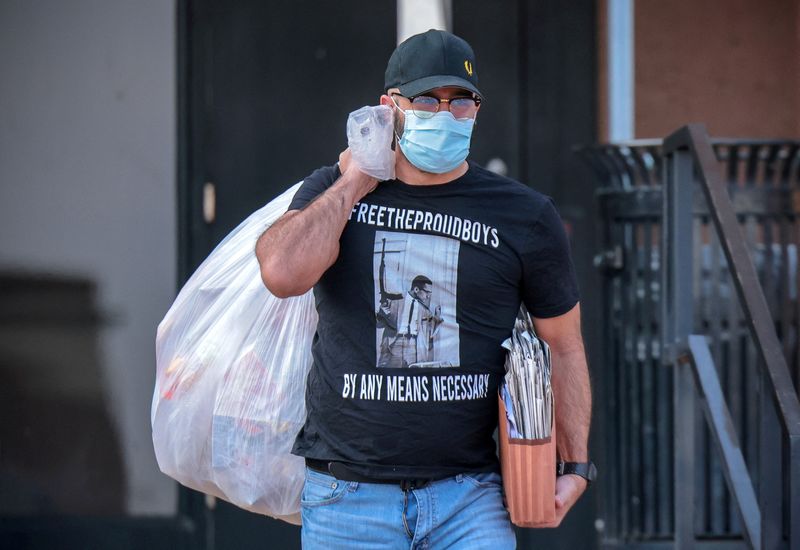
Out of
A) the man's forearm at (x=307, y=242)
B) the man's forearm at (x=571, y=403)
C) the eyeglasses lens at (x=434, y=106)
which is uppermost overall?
the eyeglasses lens at (x=434, y=106)

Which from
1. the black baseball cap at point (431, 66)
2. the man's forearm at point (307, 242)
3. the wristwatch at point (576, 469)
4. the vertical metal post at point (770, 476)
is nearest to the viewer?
the man's forearm at point (307, 242)

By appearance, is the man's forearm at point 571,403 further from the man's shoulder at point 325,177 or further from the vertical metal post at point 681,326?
the vertical metal post at point 681,326

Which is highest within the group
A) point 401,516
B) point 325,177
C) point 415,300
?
point 325,177

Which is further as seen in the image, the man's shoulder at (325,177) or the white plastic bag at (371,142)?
the man's shoulder at (325,177)

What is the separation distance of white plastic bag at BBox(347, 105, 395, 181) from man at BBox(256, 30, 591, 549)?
0.03 m

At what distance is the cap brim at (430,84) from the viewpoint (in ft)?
8.76

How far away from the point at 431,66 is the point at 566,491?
956 millimetres

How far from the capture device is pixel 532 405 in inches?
104

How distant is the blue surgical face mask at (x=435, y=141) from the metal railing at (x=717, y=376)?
91 cm

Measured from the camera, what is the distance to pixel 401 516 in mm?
2621

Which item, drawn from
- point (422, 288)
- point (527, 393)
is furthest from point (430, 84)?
point (527, 393)

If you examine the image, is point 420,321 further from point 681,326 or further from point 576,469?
point 681,326

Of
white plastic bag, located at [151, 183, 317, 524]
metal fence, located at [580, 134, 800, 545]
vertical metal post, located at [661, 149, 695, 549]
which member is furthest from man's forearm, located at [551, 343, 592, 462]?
metal fence, located at [580, 134, 800, 545]

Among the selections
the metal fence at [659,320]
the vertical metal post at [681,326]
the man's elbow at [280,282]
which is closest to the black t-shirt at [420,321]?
the man's elbow at [280,282]
